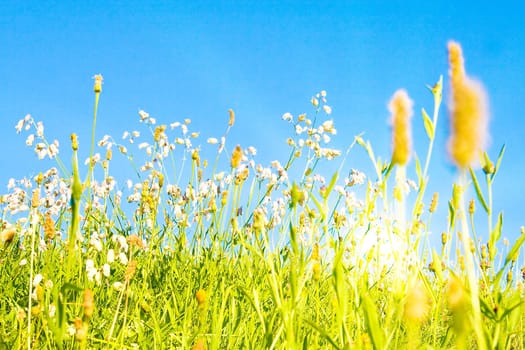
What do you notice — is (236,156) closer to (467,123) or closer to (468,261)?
(468,261)

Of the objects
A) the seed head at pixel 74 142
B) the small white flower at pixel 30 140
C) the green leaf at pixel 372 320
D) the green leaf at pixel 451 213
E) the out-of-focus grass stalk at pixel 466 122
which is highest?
the small white flower at pixel 30 140

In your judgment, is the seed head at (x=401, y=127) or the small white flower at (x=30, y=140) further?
the small white flower at (x=30, y=140)

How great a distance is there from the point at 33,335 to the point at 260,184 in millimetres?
1873

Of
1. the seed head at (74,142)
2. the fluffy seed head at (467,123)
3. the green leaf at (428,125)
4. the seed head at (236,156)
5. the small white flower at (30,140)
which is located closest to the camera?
the fluffy seed head at (467,123)

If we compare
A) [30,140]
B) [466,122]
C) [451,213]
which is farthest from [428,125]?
[30,140]

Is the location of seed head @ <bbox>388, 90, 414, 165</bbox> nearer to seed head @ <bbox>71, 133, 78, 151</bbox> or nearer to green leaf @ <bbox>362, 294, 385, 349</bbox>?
green leaf @ <bbox>362, 294, 385, 349</bbox>

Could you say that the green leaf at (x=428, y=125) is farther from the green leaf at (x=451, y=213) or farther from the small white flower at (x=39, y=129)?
the small white flower at (x=39, y=129)

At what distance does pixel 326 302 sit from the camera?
3.71m

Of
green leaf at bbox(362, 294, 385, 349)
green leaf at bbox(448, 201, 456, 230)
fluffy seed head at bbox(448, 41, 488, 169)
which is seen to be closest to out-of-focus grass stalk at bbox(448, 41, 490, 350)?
fluffy seed head at bbox(448, 41, 488, 169)

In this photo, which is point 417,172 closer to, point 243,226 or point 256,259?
→ point 256,259

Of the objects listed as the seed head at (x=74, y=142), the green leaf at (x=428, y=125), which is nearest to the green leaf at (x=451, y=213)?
the green leaf at (x=428, y=125)

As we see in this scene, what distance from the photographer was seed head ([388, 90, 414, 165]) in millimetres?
824

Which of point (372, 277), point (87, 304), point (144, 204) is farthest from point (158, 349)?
point (372, 277)

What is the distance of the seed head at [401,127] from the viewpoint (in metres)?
0.82
